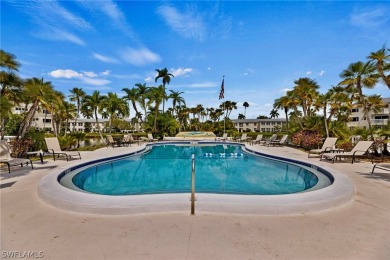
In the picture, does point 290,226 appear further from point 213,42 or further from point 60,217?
point 213,42

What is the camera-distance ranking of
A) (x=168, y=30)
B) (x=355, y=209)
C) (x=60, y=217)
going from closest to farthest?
(x=60, y=217) → (x=355, y=209) → (x=168, y=30)

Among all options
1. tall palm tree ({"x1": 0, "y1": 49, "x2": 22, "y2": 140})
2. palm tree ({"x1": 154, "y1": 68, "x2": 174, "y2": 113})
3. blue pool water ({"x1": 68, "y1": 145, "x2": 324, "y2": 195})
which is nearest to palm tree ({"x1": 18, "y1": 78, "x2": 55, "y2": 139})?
tall palm tree ({"x1": 0, "y1": 49, "x2": 22, "y2": 140})

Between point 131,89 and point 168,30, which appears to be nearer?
point 168,30

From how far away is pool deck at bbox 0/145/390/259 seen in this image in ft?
9.57

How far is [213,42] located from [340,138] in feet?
42.0

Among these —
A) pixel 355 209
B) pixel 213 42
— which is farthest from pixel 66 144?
pixel 355 209

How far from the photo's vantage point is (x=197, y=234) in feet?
11.2

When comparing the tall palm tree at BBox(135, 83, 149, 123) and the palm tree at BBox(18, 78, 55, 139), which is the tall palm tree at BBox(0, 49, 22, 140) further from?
the tall palm tree at BBox(135, 83, 149, 123)

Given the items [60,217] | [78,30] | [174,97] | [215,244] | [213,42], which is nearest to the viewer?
[215,244]

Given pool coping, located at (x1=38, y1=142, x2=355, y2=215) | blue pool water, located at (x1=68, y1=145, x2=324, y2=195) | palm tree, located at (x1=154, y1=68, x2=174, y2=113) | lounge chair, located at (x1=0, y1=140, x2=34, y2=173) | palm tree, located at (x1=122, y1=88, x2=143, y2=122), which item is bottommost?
blue pool water, located at (x1=68, y1=145, x2=324, y2=195)

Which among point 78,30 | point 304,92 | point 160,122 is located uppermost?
point 78,30

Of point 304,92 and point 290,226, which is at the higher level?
point 304,92

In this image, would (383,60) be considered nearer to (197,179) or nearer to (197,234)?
(197,179)

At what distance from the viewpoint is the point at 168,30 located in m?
15.5
